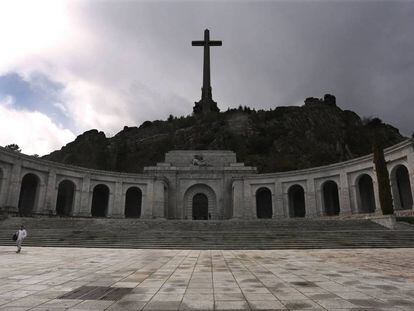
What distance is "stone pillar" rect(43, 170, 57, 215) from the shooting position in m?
34.0

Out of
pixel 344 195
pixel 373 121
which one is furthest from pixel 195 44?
pixel 373 121

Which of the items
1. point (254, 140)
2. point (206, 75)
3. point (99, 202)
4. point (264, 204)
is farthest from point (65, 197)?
point (254, 140)

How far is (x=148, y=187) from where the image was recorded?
131ft

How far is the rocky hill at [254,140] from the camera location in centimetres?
7325

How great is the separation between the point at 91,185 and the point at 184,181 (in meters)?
11.7

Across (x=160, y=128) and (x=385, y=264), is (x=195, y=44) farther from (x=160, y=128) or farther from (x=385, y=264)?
(x=385, y=264)

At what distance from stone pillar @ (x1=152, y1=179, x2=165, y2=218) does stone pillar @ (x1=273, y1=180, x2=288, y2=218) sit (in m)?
13.9

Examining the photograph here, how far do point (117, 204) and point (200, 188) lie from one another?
10890 millimetres

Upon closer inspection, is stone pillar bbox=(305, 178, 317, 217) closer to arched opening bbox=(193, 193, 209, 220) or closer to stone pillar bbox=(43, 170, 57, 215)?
arched opening bbox=(193, 193, 209, 220)

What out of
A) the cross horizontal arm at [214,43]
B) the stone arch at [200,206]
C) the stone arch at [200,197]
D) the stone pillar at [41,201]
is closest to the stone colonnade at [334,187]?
the stone arch at [200,197]

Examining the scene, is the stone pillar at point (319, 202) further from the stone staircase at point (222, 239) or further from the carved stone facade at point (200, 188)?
the stone staircase at point (222, 239)

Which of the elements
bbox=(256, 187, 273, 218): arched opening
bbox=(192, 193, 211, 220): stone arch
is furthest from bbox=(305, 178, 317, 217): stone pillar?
bbox=(192, 193, 211, 220): stone arch

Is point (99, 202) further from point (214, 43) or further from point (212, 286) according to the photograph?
point (214, 43)

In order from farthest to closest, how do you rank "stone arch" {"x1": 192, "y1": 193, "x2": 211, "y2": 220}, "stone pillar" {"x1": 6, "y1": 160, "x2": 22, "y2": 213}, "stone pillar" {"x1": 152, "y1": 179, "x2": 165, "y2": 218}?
"stone arch" {"x1": 192, "y1": 193, "x2": 211, "y2": 220} < "stone pillar" {"x1": 152, "y1": 179, "x2": 165, "y2": 218} < "stone pillar" {"x1": 6, "y1": 160, "x2": 22, "y2": 213}
